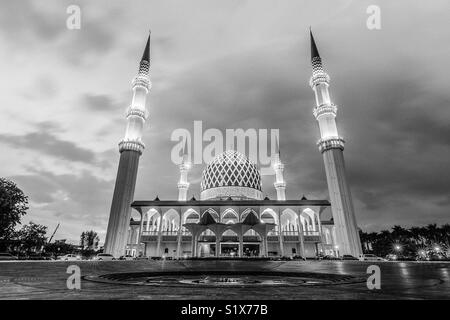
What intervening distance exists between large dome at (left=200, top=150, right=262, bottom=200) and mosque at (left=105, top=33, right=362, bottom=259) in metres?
0.23

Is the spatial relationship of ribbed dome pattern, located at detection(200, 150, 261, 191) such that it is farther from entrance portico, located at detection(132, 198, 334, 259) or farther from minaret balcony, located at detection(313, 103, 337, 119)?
minaret balcony, located at detection(313, 103, 337, 119)

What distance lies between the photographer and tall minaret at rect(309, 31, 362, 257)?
1238 inches

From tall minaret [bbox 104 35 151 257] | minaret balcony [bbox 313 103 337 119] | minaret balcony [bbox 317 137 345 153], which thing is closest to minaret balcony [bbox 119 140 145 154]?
tall minaret [bbox 104 35 151 257]

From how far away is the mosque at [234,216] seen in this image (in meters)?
33.1

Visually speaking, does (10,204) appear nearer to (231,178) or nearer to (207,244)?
(207,244)

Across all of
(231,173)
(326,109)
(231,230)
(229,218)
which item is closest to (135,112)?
(231,173)

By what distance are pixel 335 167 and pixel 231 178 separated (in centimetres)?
2067

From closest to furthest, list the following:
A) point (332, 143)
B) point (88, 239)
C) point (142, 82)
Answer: point (332, 143) → point (142, 82) → point (88, 239)

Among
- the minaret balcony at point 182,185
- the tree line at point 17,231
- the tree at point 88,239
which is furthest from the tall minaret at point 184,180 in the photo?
the tree at point 88,239

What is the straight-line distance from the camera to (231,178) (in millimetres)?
49719
